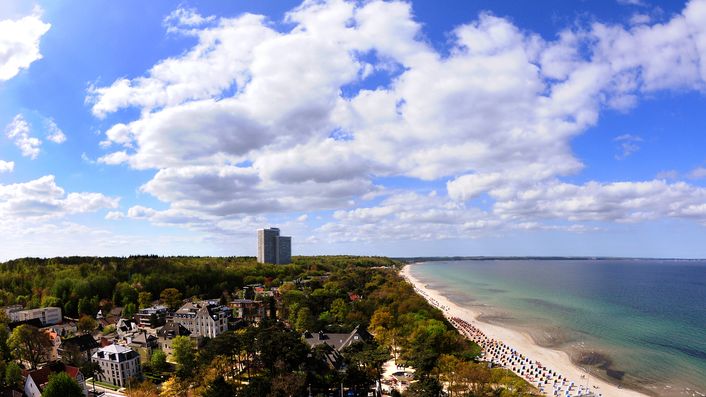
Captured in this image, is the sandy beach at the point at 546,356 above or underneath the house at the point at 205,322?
underneath

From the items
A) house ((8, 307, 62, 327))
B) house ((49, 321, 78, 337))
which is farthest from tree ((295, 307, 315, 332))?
house ((8, 307, 62, 327))

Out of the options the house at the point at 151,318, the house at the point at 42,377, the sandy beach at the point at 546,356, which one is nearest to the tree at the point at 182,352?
the house at the point at 42,377

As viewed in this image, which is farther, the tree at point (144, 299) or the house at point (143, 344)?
the tree at point (144, 299)

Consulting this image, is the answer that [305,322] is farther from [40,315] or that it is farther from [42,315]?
[42,315]

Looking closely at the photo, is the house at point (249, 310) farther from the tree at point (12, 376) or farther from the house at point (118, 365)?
the tree at point (12, 376)

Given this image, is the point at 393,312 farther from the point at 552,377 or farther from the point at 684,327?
the point at 684,327

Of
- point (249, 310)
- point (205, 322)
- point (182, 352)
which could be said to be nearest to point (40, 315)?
point (249, 310)

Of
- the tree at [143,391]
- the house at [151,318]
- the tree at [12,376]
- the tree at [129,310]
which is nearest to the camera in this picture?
the tree at [143,391]

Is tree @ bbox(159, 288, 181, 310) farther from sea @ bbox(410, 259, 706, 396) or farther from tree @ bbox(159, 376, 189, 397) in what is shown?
sea @ bbox(410, 259, 706, 396)

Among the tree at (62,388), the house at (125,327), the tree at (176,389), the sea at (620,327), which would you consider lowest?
the sea at (620,327)
